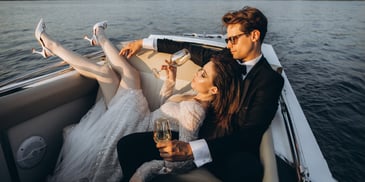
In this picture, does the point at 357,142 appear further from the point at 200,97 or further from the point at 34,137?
the point at 34,137

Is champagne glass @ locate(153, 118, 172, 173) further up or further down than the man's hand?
further up

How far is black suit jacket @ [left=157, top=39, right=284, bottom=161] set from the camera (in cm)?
148

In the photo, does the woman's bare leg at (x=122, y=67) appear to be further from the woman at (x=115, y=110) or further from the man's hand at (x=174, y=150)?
the man's hand at (x=174, y=150)

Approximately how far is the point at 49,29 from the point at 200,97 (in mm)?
8660

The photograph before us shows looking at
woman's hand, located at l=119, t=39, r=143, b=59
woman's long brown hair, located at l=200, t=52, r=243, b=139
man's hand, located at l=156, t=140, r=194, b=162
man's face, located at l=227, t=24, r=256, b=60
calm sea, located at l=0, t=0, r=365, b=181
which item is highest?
man's face, located at l=227, t=24, r=256, b=60

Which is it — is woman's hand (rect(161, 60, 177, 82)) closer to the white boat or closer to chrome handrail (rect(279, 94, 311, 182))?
the white boat

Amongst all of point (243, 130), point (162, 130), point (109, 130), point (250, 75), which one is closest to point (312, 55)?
point (250, 75)

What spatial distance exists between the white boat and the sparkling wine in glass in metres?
0.41

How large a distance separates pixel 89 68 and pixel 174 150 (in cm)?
120

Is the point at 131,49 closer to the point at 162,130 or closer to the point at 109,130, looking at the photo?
the point at 109,130

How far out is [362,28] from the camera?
11094 mm

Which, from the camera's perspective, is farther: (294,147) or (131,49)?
(131,49)

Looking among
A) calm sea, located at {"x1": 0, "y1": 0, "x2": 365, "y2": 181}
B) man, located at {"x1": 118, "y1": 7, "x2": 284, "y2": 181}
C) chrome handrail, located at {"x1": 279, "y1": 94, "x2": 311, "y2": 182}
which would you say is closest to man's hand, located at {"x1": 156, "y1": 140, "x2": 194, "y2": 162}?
man, located at {"x1": 118, "y1": 7, "x2": 284, "y2": 181}

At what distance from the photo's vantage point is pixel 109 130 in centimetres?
188
